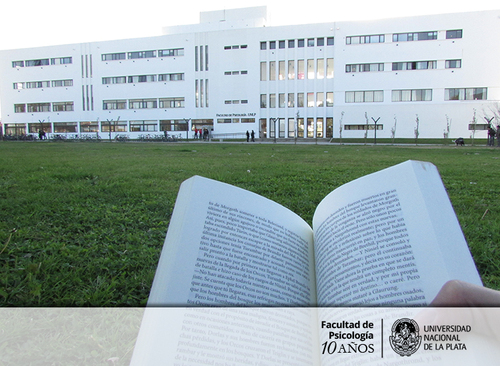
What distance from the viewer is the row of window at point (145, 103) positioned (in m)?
38.1

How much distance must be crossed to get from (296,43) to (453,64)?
1461 centimetres

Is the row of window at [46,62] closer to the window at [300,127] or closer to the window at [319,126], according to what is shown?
the window at [300,127]

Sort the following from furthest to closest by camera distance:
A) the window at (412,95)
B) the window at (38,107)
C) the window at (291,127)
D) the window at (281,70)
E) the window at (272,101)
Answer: the window at (38,107)
the window at (272,101)
the window at (291,127)
the window at (281,70)
the window at (412,95)

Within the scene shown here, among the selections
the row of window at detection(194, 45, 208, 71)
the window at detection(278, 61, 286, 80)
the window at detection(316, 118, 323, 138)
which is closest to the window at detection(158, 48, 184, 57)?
the row of window at detection(194, 45, 208, 71)

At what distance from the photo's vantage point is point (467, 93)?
31.0m

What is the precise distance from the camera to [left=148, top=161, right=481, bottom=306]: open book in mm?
843

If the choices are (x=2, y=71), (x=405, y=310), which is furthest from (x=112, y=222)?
(x=2, y=71)

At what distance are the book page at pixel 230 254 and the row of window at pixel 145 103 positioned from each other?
3865 cm

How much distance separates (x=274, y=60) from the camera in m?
35.2

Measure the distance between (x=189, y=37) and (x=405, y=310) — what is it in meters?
40.1

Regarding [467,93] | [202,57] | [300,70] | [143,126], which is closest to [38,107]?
[143,126]

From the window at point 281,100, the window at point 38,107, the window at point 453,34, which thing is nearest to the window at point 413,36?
the window at point 453,34

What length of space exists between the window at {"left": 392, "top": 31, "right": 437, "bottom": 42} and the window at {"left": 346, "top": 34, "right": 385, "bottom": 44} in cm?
115

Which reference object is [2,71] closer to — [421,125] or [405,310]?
[421,125]
